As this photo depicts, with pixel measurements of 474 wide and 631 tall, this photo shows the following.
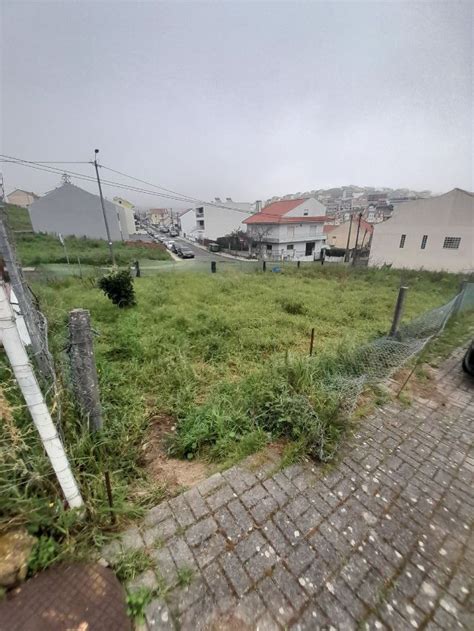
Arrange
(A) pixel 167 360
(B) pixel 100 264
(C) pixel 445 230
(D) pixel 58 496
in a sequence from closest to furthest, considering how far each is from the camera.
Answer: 1. (D) pixel 58 496
2. (A) pixel 167 360
3. (B) pixel 100 264
4. (C) pixel 445 230

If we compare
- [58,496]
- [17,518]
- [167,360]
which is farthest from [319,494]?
[167,360]

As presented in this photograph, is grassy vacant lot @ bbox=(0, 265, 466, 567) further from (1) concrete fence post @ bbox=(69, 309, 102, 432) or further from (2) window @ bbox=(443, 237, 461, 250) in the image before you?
(2) window @ bbox=(443, 237, 461, 250)

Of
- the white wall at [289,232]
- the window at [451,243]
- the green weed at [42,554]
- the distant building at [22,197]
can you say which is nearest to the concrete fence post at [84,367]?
the green weed at [42,554]

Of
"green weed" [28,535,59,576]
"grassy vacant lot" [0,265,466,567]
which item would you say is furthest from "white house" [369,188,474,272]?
"green weed" [28,535,59,576]

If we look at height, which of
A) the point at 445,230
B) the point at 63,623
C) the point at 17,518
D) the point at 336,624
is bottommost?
the point at 336,624

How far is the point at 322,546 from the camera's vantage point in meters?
1.58

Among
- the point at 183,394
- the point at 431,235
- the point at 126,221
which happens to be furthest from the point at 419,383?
the point at 126,221

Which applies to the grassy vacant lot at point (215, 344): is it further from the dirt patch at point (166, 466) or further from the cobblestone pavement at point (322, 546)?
the cobblestone pavement at point (322, 546)

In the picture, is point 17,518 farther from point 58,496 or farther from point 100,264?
point 100,264

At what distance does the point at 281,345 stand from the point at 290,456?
2.39m

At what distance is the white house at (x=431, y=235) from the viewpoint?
16.1 metres

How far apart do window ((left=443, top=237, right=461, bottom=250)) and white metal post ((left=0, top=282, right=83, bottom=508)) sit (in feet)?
73.1

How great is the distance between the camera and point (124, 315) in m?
5.60

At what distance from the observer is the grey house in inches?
976
